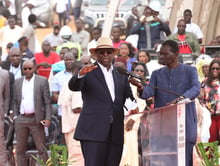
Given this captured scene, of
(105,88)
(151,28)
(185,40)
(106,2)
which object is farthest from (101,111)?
(106,2)

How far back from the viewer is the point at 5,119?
1705cm

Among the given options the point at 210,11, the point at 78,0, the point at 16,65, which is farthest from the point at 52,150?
the point at 78,0

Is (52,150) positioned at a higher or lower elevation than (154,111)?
lower

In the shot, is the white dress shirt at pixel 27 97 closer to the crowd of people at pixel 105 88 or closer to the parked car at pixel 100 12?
the crowd of people at pixel 105 88

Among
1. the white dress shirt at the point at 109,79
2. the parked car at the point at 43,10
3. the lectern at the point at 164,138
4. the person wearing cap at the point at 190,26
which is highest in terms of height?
the white dress shirt at the point at 109,79

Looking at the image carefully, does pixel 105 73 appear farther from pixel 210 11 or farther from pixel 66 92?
pixel 210 11

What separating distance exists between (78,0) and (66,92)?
854 inches

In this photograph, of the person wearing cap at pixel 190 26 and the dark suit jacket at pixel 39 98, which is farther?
the person wearing cap at pixel 190 26

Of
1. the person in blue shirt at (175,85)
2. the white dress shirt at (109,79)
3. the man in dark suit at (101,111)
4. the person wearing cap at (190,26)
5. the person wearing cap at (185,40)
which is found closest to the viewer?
the man in dark suit at (101,111)

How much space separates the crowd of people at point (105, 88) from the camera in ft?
37.0

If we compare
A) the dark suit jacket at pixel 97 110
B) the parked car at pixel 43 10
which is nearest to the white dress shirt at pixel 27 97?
the dark suit jacket at pixel 97 110

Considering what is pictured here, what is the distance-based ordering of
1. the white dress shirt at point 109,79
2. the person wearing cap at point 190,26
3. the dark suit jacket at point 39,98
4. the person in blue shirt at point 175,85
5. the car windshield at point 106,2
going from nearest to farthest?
the white dress shirt at point 109,79 < the person in blue shirt at point 175,85 < the dark suit jacket at point 39,98 < the person wearing cap at point 190,26 < the car windshield at point 106,2

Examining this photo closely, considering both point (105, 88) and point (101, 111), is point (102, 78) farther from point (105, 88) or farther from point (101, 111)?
point (101, 111)

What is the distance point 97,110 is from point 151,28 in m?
9.05
